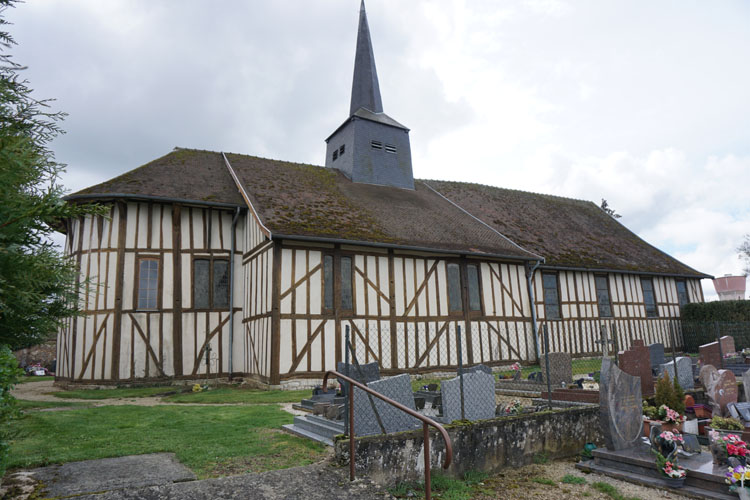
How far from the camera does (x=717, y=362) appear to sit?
34.3ft

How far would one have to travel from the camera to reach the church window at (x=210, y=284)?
47.4ft

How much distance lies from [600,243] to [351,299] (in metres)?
12.8

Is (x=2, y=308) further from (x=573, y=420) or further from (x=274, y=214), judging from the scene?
(x=274, y=214)

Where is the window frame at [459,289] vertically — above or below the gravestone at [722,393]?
above

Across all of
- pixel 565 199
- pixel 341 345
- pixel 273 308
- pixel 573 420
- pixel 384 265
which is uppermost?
pixel 565 199

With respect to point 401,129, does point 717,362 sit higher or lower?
lower

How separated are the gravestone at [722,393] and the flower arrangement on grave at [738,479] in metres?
3.60

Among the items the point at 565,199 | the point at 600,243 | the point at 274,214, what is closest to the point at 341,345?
the point at 274,214

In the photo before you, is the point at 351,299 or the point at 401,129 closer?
the point at 351,299

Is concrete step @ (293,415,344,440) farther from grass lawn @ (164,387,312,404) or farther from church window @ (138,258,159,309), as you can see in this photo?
church window @ (138,258,159,309)

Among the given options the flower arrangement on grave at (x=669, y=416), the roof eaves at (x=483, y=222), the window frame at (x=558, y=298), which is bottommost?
the flower arrangement on grave at (x=669, y=416)

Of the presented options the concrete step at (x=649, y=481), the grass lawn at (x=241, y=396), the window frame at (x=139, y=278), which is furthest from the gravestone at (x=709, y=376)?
the window frame at (x=139, y=278)

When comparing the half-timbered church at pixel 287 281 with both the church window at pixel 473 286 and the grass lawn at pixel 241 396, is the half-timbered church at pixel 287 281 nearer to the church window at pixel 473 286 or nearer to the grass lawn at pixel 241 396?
the church window at pixel 473 286

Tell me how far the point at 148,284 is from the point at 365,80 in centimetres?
1235
